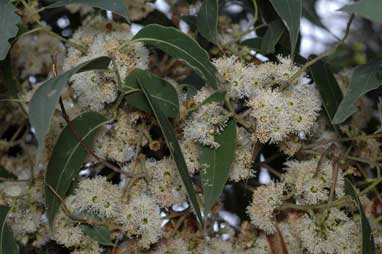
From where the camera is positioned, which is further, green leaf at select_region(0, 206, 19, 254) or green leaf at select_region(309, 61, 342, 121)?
green leaf at select_region(309, 61, 342, 121)

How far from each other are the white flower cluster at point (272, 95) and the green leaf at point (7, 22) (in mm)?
357

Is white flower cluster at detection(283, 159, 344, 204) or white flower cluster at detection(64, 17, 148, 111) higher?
white flower cluster at detection(64, 17, 148, 111)

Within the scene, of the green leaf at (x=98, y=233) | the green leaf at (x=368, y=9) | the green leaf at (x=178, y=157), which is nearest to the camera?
the green leaf at (x=368, y=9)

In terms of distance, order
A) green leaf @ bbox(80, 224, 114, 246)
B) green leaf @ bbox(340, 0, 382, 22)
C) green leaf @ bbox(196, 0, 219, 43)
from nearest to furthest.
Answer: green leaf @ bbox(340, 0, 382, 22)
green leaf @ bbox(80, 224, 114, 246)
green leaf @ bbox(196, 0, 219, 43)

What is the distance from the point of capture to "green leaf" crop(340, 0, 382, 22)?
3.12 ft

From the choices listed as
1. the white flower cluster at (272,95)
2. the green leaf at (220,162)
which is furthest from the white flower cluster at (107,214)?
the white flower cluster at (272,95)

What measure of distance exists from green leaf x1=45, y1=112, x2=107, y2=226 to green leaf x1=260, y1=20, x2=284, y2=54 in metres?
0.36

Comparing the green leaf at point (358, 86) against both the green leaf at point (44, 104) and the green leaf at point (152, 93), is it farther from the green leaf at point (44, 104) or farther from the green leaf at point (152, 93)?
the green leaf at point (44, 104)

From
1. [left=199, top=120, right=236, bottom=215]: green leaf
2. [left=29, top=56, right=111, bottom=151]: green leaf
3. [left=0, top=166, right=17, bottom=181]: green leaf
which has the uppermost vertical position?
[left=29, top=56, right=111, bottom=151]: green leaf

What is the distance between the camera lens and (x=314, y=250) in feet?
4.32

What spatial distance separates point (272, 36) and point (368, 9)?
0.50 meters

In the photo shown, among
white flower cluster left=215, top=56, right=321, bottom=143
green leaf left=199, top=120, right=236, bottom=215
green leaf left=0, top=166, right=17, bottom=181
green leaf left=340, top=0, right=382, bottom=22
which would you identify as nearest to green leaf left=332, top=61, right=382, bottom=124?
white flower cluster left=215, top=56, right=321, bottom=143

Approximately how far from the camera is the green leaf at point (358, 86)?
4.08ft

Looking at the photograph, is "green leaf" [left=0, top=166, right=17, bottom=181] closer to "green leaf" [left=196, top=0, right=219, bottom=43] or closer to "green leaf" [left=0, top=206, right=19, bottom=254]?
"green leaf" [left=0, top=206, right=19, bottom=254]
